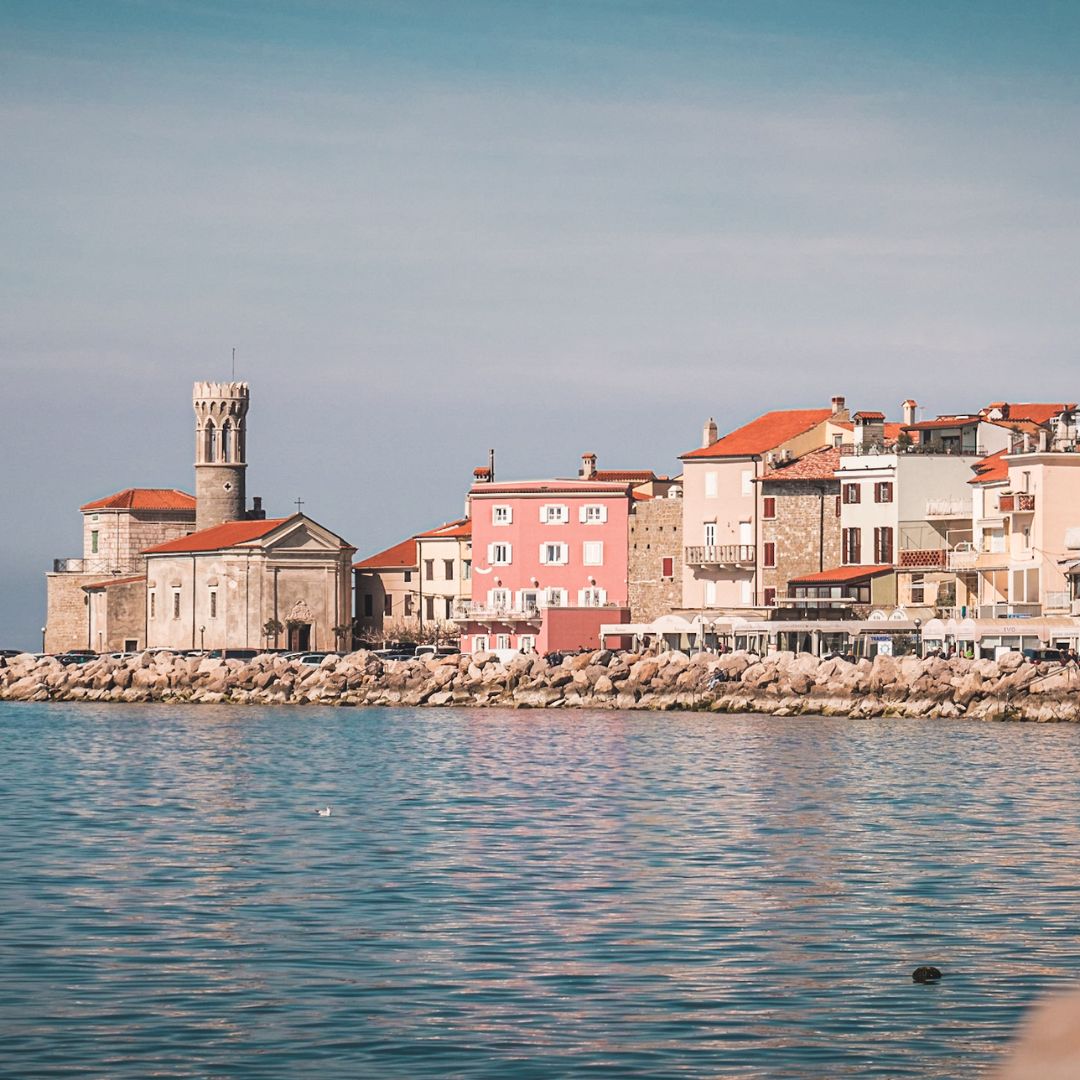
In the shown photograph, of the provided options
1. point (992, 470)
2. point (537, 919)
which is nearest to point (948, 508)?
point (992, 470)

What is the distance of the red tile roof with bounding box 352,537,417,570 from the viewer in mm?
109250

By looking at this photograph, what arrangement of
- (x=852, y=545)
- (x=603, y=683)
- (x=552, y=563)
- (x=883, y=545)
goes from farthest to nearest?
(x=552, y=563) → (x=852, y=545) → (x=883, y=545) → (x=603, y=683)

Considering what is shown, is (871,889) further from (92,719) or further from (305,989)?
(92,719)

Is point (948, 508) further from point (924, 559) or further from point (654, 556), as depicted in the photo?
point (654, 556)

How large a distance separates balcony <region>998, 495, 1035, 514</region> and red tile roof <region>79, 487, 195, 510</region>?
65.6 meters

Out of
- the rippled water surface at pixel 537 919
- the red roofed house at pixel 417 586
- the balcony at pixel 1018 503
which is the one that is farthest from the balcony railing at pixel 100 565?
the rippled water surface at pixel 537 919

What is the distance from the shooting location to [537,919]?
769 inches

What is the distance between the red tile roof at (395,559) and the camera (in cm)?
10925

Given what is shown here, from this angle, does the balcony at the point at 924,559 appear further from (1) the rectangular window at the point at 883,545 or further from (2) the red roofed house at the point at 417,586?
(2) the red roofed house at the point at 417,586

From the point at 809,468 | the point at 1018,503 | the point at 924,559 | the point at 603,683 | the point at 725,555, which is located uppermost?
the point at 809,468

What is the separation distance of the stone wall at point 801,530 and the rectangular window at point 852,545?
1.21 metres

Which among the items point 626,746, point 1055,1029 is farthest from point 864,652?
point 1055,1029

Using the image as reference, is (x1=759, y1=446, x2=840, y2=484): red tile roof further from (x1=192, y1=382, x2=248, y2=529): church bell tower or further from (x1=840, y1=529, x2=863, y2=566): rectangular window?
(x1=192, y1=382, x2=248, y2=529): church bell tower

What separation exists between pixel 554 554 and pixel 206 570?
80.7 feet
